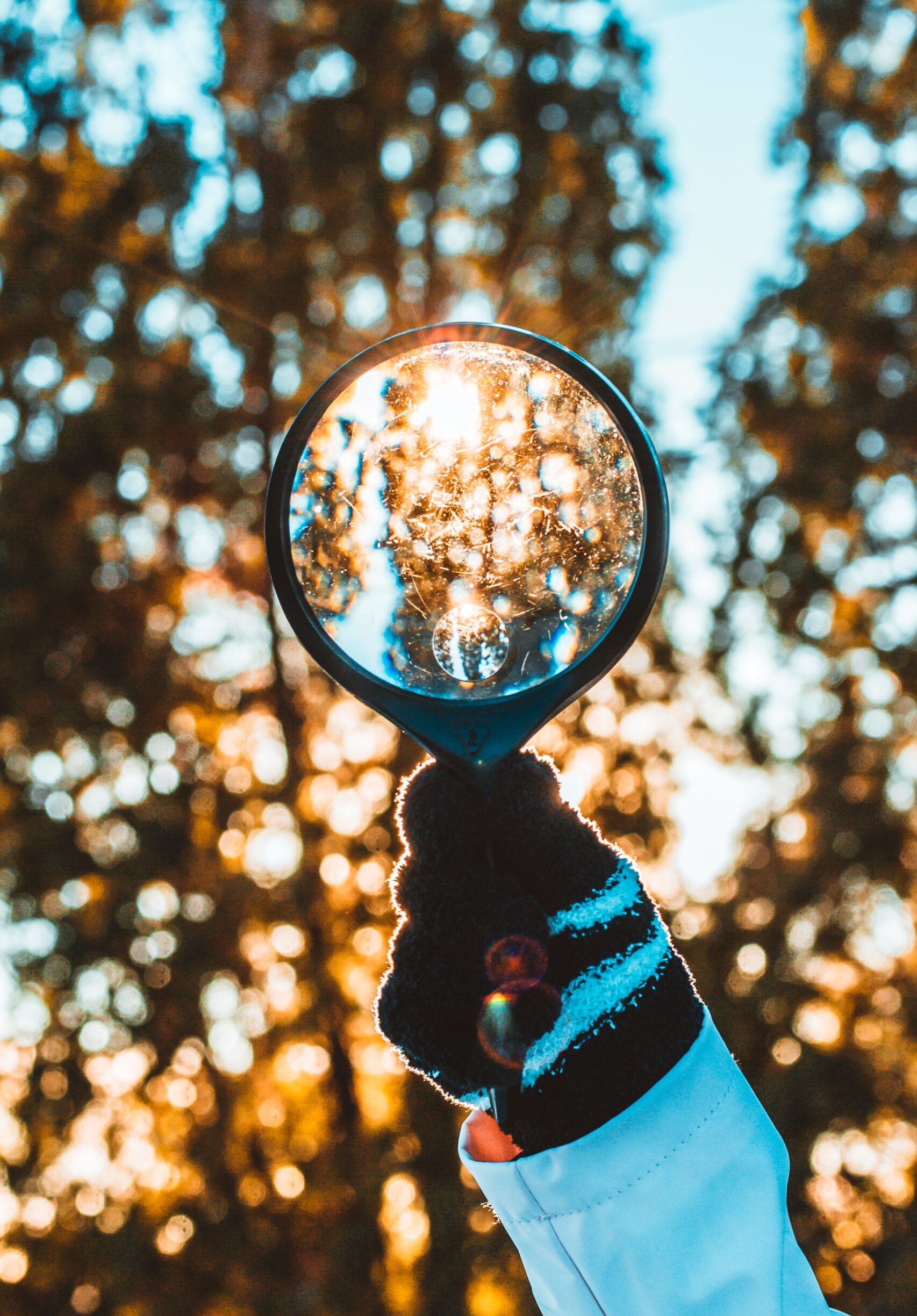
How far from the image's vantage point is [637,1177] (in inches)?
35.1

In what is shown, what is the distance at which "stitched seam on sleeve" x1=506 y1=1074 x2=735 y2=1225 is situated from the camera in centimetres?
89

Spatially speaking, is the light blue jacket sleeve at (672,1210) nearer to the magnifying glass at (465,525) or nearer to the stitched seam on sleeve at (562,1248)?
the stitched seam on sleeve at (562,1248)

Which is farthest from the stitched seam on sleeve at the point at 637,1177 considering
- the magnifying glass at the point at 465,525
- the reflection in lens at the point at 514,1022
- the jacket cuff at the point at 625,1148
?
the magnifying glass at the point at 465,525

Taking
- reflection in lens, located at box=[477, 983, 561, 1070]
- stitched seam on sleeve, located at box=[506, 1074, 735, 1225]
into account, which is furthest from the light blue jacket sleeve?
reflection in lens, located at box=[477, 983, 561, 1070]

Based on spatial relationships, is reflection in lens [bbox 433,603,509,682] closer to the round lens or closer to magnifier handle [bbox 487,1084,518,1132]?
the round lens

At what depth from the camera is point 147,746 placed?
17.1 feet

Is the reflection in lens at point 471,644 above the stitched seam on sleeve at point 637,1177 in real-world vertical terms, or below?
above

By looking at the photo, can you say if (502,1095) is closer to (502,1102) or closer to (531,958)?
(502,1102)

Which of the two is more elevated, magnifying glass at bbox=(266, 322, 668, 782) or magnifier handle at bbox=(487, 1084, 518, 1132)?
magnifying glass at bbox=(266, 322, 668, 782)

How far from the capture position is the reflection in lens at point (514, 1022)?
34.7 inches

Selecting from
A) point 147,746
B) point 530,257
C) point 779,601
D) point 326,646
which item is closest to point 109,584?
point 147,746

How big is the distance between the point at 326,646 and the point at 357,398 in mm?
301

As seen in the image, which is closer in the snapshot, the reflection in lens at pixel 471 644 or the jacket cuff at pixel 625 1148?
the jacket cuff at pixel 625 1148

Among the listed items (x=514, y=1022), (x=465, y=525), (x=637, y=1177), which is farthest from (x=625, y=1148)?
(x=465, y=525)
